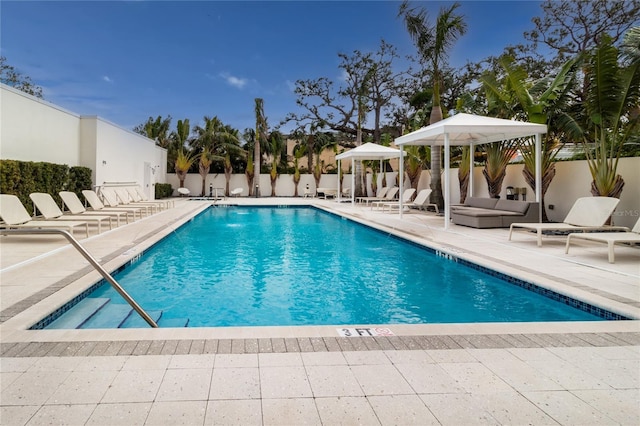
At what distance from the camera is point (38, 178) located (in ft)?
35.8

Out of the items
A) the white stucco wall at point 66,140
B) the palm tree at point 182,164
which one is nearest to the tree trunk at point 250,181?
the palm tree at point 182,164

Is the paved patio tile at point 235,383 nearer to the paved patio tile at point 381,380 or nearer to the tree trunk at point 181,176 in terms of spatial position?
the paved patio tile at point 381,380

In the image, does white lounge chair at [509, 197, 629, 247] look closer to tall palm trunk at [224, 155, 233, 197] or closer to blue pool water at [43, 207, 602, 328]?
blue pool water at [43, 207, 602, 328]

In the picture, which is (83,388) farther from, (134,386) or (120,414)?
(120,414)

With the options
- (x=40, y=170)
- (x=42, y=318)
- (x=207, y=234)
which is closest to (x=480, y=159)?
(x=207, y=234)

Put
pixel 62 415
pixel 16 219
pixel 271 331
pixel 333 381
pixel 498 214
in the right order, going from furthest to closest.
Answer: pixel 498 214
pixel 16 219
pixel 271 331
pixel 333 381
pixel 62 415

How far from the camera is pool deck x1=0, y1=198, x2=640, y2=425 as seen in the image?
7.16 feet

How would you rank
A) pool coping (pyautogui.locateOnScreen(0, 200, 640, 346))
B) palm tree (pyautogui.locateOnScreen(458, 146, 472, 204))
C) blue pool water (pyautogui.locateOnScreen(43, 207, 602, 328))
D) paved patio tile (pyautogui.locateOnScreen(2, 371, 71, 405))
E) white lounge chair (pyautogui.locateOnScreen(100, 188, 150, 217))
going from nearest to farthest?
1. paved patio tile (pyautogui.locateOnScreen(2, 371, 71, 405))
2. pool coping (pyautogui.locateOnScreen(0, 200, 640, 346))
3. blue pool water (pyautogui.locateOnScreen(43, 207, 602, 328))
4. white lounge chair (pyautogui.locateOnScreen(100, 188, 150, 217))
5. palm tree (pyautogui.locateOnScreen(458, 146, 472, 204))

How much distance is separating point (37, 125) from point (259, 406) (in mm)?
12452

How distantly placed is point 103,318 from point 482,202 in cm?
1022

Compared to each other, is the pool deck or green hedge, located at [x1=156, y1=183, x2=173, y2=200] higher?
green hedge, located at [x1=156, y1=183, x2=173, y2=200]

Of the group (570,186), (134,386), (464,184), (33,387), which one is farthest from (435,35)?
(33,387)

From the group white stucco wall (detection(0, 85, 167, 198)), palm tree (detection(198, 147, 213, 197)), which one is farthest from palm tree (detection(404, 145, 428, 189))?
palm tree (detection(198, 147, 213, 197))

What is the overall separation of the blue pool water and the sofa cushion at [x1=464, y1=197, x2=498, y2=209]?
3686mm
